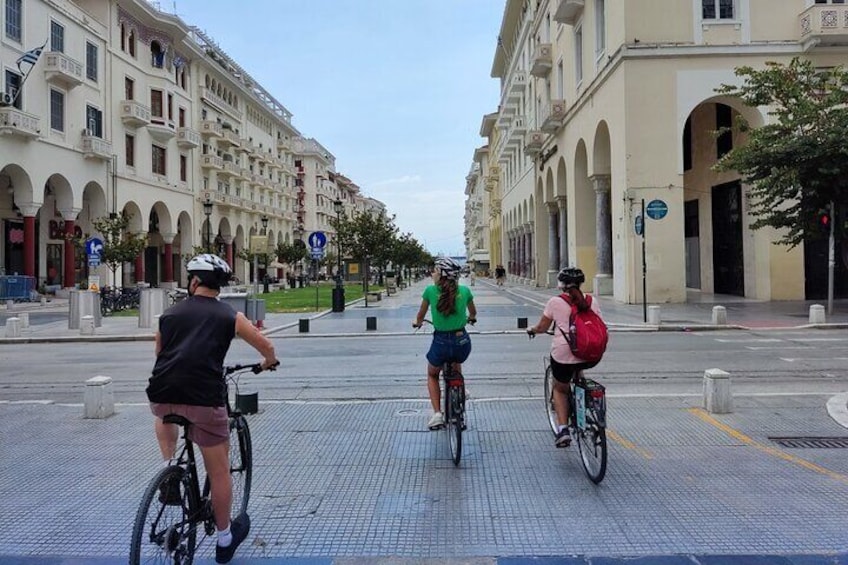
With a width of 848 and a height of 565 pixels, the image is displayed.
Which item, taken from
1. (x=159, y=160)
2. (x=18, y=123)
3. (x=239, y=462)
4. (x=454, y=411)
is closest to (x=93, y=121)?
(x=18, y=123)

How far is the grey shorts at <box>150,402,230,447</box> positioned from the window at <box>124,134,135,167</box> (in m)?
46.8

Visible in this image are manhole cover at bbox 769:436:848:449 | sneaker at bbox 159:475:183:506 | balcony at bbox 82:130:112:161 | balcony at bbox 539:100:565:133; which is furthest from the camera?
balcony at bbox 82:130:112:161

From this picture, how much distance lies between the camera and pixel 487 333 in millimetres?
18234

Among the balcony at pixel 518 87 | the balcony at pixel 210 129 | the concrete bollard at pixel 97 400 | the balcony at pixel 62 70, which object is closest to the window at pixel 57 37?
the balcony at pixel 62 70

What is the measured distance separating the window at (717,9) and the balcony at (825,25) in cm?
277

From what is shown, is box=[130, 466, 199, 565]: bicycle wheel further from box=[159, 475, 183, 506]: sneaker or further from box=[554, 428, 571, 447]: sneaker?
box=[554, 428, 571, 447]: sneaker

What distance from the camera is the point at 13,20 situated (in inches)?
1329

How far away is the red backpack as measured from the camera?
5443 millimetres

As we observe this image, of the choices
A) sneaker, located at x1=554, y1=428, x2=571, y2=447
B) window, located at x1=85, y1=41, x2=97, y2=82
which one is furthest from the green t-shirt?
window, located at x1=85, y1=41, x2=97, y2=82

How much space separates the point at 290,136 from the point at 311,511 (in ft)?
307

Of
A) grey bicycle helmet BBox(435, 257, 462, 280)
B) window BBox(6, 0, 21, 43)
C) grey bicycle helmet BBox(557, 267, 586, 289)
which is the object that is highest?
window BBox(6, 0, 21, 43)

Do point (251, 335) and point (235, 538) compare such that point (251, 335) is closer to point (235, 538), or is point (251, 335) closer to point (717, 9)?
point (235, 538)

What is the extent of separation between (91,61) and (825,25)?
39842 mm

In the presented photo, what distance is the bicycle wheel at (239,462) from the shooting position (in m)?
4.33
